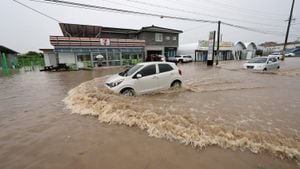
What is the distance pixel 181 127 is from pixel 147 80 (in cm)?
338

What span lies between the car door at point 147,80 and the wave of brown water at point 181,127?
90 centimetres

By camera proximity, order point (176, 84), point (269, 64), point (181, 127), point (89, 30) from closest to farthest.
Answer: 1. point (181, 127)
2. point (176, 84)
3. point (269, 64)
4. point (89, 30)

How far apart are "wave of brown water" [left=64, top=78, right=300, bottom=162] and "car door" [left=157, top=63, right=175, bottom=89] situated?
5.51ft

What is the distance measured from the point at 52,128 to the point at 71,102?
Answer: 7.57 ft

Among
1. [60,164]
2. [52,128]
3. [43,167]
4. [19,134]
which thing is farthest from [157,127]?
[19,134]

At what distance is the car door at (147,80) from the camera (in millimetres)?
6761

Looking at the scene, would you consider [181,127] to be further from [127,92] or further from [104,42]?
[104,42]

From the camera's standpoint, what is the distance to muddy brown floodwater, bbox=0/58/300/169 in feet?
9.23

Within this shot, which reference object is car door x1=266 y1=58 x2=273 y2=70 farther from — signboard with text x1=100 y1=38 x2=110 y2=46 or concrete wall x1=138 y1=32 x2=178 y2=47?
signboard with text x1=100 y1=38 x2=110 y2=46

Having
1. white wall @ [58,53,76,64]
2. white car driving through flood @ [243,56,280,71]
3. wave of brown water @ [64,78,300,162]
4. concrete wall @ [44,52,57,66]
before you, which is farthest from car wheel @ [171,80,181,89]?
concrete wall @ [44,52,57,66]

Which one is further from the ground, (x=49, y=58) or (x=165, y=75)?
(x=49, y=58)

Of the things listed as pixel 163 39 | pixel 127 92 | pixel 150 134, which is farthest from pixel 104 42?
pixel 150 134

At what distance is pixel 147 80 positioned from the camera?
274 inches

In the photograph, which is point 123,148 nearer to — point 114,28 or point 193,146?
point 193,146
